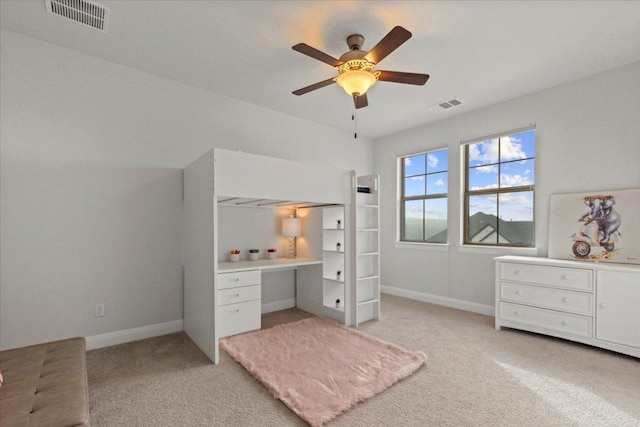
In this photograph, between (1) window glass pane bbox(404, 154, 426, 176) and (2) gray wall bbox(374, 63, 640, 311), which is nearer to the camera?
(2) gray wall bbox(374, 63, 640, 311)

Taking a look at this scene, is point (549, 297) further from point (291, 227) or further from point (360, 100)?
point (291, 227)

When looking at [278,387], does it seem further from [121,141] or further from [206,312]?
[121,141]

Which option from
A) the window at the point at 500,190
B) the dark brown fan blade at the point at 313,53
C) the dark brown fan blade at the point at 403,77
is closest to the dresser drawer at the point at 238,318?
the dark brown fan blade at the point at 313,53

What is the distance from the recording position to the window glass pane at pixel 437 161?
458 cm

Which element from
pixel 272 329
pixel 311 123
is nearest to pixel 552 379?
pixel 272 329

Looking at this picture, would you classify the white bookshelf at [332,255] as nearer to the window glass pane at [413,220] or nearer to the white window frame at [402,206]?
the white window frame at [402,206]

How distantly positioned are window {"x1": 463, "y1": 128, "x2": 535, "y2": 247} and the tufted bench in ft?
14.3

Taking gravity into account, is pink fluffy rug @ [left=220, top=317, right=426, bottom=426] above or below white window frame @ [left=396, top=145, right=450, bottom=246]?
below

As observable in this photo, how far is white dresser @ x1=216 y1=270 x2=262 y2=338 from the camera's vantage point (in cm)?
304

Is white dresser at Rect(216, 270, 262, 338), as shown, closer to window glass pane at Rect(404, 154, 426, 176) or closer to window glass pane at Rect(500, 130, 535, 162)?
window glass pane at Rect(404, 154, 426, 176)

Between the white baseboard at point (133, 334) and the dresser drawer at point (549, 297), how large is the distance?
3.70m

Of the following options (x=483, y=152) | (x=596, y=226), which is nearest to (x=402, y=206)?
(x=483, y=152)

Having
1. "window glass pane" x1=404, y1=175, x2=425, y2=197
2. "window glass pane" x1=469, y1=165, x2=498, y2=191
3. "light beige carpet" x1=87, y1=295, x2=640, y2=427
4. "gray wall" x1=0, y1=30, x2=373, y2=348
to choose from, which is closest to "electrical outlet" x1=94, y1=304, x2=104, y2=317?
"gray wall" x1=0, y1=30, x2=373, y2=348

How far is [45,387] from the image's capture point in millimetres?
1484
